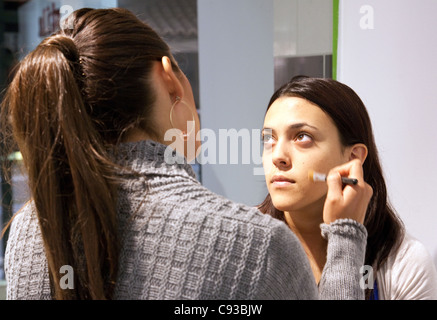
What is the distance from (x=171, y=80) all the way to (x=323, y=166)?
0.69 meters

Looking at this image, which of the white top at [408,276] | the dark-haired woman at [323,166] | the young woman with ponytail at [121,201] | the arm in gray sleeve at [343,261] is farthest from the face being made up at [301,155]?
the young woman with ponytail at [121,201]

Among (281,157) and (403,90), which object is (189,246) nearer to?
(281,157)

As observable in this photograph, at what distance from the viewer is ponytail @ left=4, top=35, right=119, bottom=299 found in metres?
0.83

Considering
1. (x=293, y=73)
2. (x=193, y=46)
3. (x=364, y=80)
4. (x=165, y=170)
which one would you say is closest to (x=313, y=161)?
(x=364, y=80)

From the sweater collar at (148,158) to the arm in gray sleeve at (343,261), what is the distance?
1.02 ft

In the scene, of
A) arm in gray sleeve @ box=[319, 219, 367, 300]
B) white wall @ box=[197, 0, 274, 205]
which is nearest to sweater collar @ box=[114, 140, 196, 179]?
arm in gray sleeve @ box=[319, 219, 367, 300]

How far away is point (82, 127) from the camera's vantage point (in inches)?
33.4

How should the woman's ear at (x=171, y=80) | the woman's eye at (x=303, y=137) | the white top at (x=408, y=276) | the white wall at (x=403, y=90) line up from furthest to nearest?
the white wall at (x=403, y=90) → the woman's eye at (x=303, y=137) → the white top at (x=408, y=276) → the woman's ear at (x=171, y=80)

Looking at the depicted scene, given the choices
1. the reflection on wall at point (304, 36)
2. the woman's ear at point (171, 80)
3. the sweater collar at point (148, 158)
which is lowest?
the sweater collar at point (148, 158)

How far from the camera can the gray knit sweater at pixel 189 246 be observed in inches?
31.5

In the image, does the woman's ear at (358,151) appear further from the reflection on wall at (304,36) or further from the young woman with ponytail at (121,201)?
the young woman with ponytail at (121,201)

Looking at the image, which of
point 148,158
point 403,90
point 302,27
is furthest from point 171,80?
point 302,27

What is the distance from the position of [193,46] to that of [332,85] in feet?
3.96

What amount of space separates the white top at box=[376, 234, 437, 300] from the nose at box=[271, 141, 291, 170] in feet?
1.20
